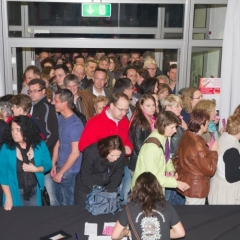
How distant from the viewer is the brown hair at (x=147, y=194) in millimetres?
2580

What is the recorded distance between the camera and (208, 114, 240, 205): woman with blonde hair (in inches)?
148

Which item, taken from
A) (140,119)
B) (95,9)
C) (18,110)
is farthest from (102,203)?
(95,9)

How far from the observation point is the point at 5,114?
13.9 ft

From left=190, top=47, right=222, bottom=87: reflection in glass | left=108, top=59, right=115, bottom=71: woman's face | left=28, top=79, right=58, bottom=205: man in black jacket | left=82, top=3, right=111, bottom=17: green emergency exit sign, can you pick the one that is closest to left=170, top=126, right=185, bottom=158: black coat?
left=28, top=79, right=58, bottom=205: man in black jacket

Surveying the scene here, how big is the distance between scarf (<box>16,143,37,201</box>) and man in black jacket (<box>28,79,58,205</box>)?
2.47 ft

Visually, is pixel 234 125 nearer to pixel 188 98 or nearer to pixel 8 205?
pixel 188 98

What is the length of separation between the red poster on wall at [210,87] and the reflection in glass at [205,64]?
0.17 metres

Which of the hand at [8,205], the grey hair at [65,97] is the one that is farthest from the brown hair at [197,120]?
the hand at [8,205]

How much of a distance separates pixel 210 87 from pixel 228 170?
242 cm

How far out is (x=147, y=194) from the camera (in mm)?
2609

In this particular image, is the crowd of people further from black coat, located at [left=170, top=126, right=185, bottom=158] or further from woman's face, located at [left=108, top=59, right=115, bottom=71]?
woman's face, located at [left=108, top=59, right=115, bottom=71]

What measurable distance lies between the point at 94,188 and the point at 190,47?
317 centimetres

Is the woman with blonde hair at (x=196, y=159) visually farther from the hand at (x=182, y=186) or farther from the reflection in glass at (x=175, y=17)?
the reflection in glass at (x=175, y=17)

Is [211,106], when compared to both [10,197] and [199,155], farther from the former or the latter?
[10,197]
